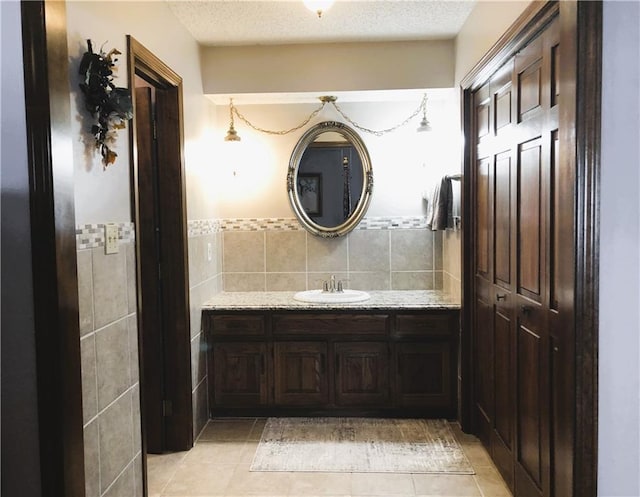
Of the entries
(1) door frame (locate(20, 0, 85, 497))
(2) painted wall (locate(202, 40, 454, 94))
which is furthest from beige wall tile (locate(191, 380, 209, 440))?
(2) painted wall (locate(202, 40, 454, 94))

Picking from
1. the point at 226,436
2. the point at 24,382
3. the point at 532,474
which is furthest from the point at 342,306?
the point at 24,382

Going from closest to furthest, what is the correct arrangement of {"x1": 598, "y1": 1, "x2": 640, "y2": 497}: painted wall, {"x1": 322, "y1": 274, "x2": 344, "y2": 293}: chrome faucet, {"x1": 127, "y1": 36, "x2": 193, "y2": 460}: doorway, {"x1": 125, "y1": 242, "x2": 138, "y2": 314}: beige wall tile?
1. {"x1": 598, "y1": 1, "x2": 640, "y2": 497}: painted wall
2. {"x1": 125, "y1": 242, "x2": 138, "y2": 314}: beige wall tile
3. {"x1": 127, "y1": 36, "x2": 193, "y2": 460}: doorway
4. {"x1": 322, "y1": 274, "x2": 344, "y2": 293}: chrome faucet

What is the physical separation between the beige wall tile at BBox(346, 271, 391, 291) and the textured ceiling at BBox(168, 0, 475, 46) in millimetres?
1655

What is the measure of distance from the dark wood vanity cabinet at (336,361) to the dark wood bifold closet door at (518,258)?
0.36 meters

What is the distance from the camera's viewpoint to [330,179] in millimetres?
3938

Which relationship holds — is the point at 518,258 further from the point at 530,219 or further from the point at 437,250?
the point at 437,250

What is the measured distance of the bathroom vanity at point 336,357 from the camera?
11.2 feet

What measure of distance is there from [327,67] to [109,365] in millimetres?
2366

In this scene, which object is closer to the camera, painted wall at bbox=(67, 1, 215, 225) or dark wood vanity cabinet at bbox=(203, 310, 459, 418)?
painted wall at bbox=(67, 1, 215, 225)

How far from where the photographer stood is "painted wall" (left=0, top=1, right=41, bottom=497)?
1.57 m

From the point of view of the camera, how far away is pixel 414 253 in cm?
392

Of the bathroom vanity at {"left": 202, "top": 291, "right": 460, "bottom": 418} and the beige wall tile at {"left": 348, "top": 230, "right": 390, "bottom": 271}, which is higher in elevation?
the beige wall tile at {"left": 348, "top": 230, "right": 390, "bottom": 271}

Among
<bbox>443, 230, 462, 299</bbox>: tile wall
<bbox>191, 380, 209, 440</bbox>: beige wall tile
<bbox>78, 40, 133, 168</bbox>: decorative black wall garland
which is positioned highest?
<bbox>78, 40, 133, 168</bbox>: decorative black wall garland

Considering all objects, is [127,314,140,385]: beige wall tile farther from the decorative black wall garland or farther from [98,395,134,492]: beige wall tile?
the decorative black wall garland
